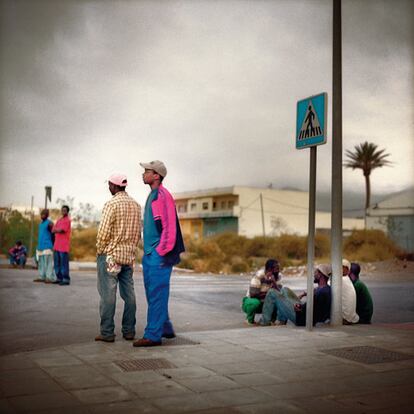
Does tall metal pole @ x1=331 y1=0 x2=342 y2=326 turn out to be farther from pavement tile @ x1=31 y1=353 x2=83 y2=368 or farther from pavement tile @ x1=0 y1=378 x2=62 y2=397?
pavement tile @ x1=0 y1=378 x2=62 y2=397

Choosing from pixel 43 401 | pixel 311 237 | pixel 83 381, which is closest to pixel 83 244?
pixel 311 237

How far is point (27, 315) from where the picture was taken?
33.0 ft

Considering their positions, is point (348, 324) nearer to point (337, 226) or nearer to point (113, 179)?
point (337, 226)

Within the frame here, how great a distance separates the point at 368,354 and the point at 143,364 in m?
2.54

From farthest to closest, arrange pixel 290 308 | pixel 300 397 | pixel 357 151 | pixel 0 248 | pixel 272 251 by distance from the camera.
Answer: pixel 357 151 < pixel 272 251 < pixel 0 248 < pixel 290 308 < pixel 300 397

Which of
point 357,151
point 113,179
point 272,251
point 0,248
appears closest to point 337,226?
point 113,179

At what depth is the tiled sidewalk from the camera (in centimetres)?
465

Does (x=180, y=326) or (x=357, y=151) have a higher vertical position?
(x=357, y=151)

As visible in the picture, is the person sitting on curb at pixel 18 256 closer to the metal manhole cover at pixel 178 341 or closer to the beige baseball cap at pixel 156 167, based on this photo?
the metal manhole cover at pixel 178 341

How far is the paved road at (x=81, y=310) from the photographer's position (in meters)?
8.17

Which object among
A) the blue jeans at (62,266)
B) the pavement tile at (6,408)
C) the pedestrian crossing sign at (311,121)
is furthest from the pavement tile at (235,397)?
the blue jeans at (62,266)

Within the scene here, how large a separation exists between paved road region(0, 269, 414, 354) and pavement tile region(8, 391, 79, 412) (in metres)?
2.34

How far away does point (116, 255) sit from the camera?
731cm

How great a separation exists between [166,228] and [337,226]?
3286 millimetres
